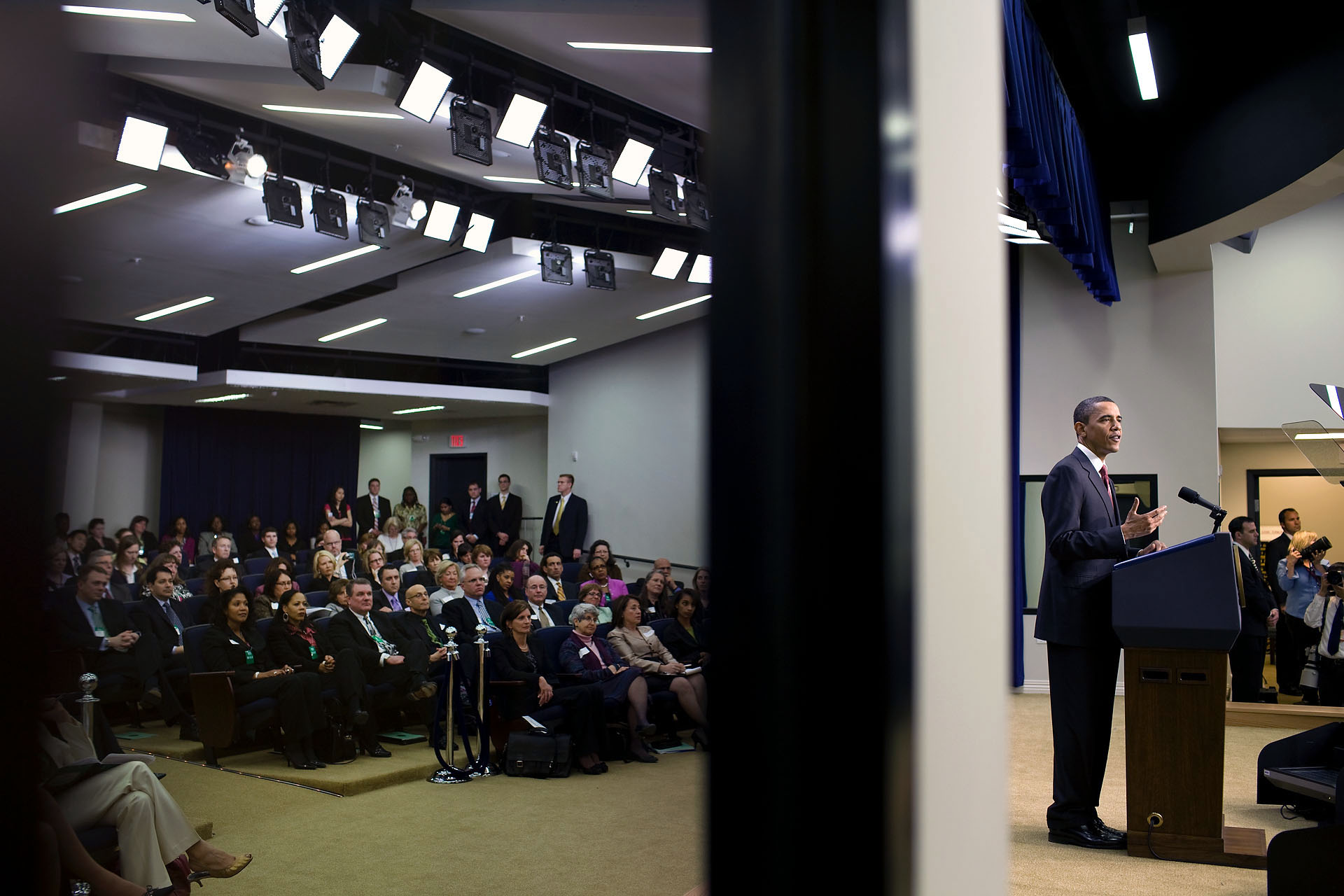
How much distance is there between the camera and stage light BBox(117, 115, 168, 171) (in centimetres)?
505

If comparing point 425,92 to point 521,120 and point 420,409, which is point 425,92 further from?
point 420,409

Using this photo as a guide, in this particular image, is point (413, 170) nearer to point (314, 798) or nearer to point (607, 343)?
point (314, 798)

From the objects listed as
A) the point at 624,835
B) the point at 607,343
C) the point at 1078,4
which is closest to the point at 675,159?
the point at 1078,4

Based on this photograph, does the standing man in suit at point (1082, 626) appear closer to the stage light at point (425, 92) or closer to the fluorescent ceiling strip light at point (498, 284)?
the stage light at point (425, 92)

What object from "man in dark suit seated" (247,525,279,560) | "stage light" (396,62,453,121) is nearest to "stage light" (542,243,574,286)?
"stage light" (396,62,453,121)

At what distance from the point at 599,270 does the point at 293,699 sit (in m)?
4.22

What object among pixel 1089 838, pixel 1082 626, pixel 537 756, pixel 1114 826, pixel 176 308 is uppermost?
pixel 176 308

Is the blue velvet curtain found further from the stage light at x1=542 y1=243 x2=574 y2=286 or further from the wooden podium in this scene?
the stage light at x1=542 y1=243 x2=574 y2=286

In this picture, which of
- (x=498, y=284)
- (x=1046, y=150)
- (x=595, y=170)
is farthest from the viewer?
(x=498, y=284)

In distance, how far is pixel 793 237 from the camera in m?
0.63

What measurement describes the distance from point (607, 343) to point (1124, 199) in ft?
21.6

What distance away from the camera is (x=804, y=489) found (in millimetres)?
615

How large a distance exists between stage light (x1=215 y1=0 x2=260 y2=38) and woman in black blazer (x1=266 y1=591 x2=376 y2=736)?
125 inches

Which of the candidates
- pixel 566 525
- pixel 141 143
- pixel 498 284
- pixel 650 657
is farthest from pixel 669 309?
pixel 141 143
